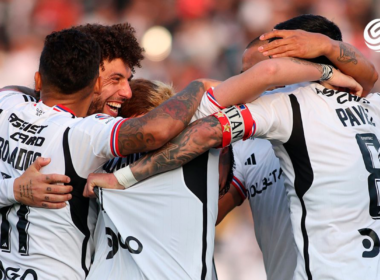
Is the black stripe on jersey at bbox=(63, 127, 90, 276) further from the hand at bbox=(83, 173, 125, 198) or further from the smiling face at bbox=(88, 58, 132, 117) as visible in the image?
the smiling face at bbox=(88, 58, 132, 117)

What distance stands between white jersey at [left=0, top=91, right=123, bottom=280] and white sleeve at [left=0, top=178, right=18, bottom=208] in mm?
57

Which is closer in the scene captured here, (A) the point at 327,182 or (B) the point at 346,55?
(A) the point at 327,182

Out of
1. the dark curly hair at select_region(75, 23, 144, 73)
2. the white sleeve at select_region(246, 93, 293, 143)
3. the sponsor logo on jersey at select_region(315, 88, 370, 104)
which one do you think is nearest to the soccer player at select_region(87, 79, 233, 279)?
the white sleeve at select_region(246, 93, 293, 143)

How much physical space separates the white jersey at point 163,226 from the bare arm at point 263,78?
0.37 m

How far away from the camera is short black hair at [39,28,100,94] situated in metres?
2.93

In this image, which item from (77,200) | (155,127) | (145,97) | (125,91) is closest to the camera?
(155,127)

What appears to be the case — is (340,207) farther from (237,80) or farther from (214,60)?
(214,60)

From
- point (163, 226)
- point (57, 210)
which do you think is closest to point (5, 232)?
point (57, 210)

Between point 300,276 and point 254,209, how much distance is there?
0.89 meters

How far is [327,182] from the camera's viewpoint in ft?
9.14

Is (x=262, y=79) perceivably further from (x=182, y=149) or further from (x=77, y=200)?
(x=77, y=200)

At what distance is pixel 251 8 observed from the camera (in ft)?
26.8

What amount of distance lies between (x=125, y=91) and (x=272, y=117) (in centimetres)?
123

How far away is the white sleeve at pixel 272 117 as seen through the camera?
9.02 ft
